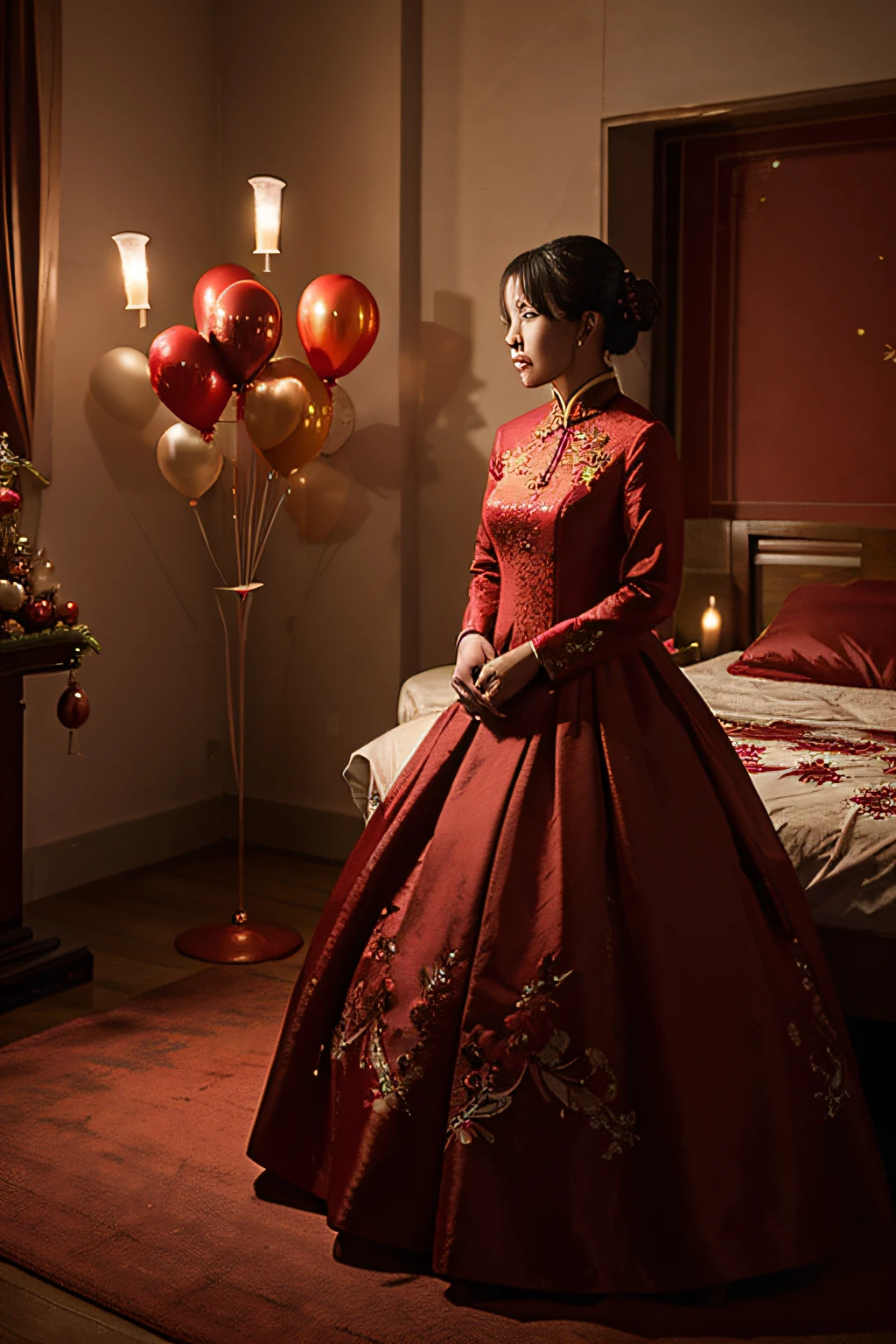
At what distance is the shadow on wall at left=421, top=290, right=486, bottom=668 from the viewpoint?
4.06 meters

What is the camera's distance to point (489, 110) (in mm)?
3955

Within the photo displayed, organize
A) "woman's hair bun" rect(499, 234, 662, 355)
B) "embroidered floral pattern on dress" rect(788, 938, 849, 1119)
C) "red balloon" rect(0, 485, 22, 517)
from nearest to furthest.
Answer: "embroidered floral pattern on dress" rect(788, 938, 849, 1119)
"woman's hair bun" rect(499, 234, 662, 355)
"red balloon" rect(0, 485, 22, 517)

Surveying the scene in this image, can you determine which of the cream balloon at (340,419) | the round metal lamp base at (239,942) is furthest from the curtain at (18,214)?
the round metal lamp base at (239,942)

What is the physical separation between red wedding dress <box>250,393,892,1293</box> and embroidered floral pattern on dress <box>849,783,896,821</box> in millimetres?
315

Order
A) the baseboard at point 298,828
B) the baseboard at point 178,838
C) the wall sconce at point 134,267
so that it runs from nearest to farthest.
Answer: the wall sconce at point 134,267
the baseboard at point 178,838
the baseboard at point 298,828

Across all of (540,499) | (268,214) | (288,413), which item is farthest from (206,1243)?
(268,214)

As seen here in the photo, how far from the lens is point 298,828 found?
4387 mm

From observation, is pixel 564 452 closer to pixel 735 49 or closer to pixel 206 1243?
pixel 206 1243

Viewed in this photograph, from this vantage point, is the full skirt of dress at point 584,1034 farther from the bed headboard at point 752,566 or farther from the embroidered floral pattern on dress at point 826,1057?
the bed headboard at point 752,566

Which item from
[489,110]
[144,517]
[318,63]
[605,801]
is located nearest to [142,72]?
[318,63]

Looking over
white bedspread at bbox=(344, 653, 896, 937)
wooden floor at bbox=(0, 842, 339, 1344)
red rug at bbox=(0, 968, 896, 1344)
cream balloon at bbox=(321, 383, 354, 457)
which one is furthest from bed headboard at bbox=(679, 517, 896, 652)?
red rug at bbox=(0, 968, 896, 1344)

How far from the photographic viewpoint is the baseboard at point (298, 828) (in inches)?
169

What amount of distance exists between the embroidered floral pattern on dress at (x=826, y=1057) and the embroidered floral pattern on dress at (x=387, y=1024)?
56 cm

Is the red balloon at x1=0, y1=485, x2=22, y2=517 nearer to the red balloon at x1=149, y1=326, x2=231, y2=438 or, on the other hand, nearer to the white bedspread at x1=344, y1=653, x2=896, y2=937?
the red balloon at x1=149, y1=326, x2=231, y2=438
